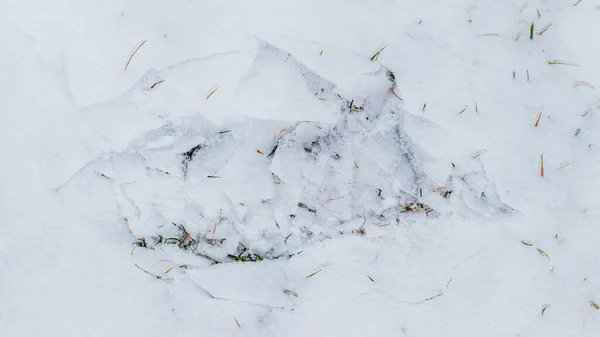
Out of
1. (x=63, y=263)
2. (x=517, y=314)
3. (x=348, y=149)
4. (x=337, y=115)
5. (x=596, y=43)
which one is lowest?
(x=517, y=314)

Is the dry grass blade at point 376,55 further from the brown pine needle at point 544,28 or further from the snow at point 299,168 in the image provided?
the brown pine needle at point 544,28

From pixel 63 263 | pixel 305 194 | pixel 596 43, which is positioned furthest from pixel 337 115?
pixel 63 263

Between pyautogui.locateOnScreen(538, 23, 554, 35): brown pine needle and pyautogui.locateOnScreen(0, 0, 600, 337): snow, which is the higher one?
pyautogui.locateOnScreen(538, 23, 554, 35): brown pine needle

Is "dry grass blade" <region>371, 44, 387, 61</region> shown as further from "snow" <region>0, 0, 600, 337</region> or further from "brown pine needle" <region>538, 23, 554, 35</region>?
"brown pine needle" <region>538, 23, 554, 35</region>

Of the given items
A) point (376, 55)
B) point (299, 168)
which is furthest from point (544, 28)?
point (299, 168)

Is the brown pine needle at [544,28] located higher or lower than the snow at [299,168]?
higher

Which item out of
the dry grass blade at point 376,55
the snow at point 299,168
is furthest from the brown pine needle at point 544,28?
the dry grass blade at point 376,55

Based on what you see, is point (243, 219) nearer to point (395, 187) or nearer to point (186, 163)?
point (186, 163)

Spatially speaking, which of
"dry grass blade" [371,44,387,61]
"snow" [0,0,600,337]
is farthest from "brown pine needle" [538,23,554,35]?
"dry grass blade" [371,44,387,61]
